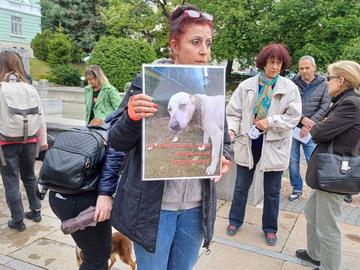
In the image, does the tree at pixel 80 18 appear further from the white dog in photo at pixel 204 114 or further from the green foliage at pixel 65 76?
the white dog in photo at pixel 204 114

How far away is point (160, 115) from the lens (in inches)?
63.3

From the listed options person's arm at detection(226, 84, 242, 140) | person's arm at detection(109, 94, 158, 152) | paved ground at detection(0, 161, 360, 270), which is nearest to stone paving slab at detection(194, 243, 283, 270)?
paved ground at detection(0, 161, 360, 270)

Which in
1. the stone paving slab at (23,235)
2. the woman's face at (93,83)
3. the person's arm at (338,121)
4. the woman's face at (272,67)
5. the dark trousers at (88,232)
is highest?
the woman's face at (272,67)

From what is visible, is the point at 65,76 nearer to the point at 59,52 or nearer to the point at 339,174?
the point at 59,52

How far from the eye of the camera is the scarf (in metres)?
3.79

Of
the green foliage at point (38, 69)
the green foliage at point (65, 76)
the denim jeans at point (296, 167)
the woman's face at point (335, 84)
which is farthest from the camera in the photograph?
the green foliage at point (38, 69)

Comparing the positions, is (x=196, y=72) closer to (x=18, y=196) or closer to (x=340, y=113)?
(x=340, y=113)

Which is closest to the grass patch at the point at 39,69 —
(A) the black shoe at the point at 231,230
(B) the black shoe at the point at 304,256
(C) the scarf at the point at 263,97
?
(A) the black shoe at the point at 231,230

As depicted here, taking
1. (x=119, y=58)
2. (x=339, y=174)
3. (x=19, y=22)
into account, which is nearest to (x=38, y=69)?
(x=19, y=22)

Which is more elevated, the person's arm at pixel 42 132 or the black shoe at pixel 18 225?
the person's arm at pixel 42 132

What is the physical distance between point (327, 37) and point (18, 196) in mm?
16871

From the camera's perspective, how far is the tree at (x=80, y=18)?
3541 centimetres

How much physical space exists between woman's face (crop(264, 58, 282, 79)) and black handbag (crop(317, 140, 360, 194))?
3.62ft

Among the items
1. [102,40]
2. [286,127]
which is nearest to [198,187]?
[286,127]
